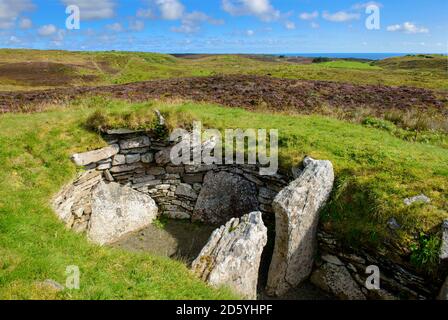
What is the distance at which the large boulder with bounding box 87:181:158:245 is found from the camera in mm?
13508

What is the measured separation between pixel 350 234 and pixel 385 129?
10645mm

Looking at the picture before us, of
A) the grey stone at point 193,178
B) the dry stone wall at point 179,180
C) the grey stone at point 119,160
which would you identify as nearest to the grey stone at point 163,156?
the dry stone wall at point 179,180

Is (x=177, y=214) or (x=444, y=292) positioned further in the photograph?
(x=177, y=214)

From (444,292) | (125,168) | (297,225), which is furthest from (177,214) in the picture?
(444,292)

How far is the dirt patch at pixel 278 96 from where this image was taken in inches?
976

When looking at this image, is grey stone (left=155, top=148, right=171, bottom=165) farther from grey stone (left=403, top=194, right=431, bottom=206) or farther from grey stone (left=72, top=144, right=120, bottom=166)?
grey stone (left=403, top=194, right=431, bottom=206)

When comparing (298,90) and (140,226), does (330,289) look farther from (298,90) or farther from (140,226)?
(298,90)

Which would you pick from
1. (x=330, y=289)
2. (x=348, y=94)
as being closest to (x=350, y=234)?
(x=330, y=289)

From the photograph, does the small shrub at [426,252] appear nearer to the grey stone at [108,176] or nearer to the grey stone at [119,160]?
the grey stone at [119,160]

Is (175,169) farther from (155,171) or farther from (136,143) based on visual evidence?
(136,143)

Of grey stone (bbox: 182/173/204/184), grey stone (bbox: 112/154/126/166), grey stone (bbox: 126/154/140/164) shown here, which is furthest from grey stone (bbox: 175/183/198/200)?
grey stone (bbox: 112/154/126/166)

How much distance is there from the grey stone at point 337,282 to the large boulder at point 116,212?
24.4 ft

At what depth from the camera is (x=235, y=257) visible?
385 inches

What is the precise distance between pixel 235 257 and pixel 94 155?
724 centimetres
